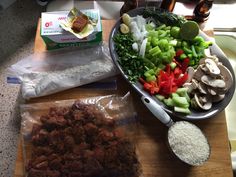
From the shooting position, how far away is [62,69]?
3.00 feet

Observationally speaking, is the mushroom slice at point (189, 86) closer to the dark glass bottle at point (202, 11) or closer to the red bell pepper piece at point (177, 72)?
the red bell pepper piece at point (177, 72)

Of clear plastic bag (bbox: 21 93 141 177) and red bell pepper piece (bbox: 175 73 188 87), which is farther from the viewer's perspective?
red bell pepper piece (bbox: 175 73 188 87)

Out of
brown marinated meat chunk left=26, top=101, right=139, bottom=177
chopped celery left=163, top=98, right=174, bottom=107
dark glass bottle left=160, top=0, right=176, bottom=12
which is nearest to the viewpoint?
brown marinated meat chunk left=26, top=101, right=139, bottom=177

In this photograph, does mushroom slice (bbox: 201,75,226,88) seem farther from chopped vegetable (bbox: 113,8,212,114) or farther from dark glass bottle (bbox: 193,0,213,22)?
dark glass bottle (bbox: 193,0,213,22)

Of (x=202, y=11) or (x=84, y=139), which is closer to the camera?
(x=84, y=139)

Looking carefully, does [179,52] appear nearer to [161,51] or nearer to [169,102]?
[161,51]

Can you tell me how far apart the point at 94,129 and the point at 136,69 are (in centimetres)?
23

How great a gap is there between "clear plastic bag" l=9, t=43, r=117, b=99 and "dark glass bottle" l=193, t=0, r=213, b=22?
1.22 ft

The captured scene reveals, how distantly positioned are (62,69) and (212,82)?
0.45 meters

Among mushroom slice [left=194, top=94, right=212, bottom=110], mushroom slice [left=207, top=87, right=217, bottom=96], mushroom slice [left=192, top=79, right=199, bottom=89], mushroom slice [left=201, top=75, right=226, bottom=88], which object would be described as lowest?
mushroom slice [left=194, top=94, right=212, bottom=110]

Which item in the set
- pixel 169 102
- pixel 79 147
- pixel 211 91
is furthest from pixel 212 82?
pixel 79 147

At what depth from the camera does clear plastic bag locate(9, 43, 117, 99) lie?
868 mm

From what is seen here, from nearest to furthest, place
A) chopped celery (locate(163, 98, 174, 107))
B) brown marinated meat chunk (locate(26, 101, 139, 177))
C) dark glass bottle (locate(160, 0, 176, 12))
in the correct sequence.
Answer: brown marinated meat chunk (locate(26, 101, 139, 177))
chopped celery (locate(163, 98, 174, 107))
dark glass bottle (locate(160, 0, 176, 12))

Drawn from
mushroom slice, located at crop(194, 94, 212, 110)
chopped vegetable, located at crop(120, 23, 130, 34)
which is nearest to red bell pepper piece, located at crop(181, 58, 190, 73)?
mushroom slice, located at crop(194, 94, 212, 110)
